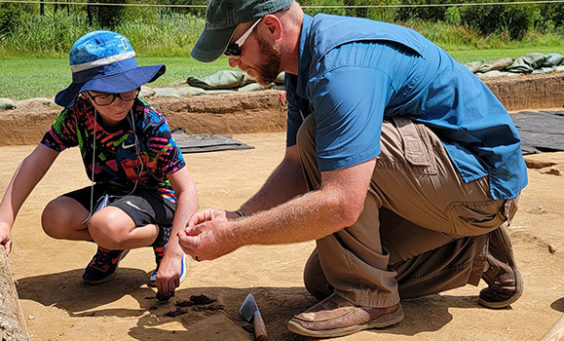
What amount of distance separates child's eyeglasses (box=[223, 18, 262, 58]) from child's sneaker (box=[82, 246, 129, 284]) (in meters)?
1.13

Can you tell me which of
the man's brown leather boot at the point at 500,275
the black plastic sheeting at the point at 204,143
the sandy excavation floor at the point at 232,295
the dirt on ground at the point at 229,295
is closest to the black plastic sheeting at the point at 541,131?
the dirt on ground at the point at 229,295

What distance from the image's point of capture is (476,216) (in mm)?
2260

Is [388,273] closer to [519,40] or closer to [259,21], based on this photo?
[259,21]

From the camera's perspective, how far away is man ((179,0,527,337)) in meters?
1.97

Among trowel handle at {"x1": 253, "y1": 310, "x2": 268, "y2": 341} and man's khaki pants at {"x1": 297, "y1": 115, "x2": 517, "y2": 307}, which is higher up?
man's khaki pants at {"x1": 297, "y1": 115, "x2": 517, "y2": 307}

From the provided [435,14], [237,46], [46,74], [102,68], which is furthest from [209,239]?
[435,14]

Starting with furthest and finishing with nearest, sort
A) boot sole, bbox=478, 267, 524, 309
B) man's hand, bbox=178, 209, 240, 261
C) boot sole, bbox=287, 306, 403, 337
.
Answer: boot sole, bbox=478, 267, 524, 309, boot sole, bbox=287, 306, 403, 337, man's hand, bbox=178, 209, 240, 261

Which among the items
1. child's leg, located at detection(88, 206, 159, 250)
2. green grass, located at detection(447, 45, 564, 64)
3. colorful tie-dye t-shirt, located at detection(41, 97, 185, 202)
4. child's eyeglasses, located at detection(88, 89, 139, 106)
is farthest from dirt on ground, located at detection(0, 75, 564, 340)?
green grass, located at detection(447, 45, 564, 64)

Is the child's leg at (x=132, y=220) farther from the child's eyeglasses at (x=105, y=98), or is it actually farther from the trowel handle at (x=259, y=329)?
the trowel handle at (x=259, y=329)

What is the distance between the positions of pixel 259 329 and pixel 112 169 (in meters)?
1.05

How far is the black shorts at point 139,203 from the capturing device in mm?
2732

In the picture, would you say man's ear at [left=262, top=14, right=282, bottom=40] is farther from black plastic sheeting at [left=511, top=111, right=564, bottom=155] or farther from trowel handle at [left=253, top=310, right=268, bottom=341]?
black plastic sheeting at [left=511, top=111, right=564, bottom=155]

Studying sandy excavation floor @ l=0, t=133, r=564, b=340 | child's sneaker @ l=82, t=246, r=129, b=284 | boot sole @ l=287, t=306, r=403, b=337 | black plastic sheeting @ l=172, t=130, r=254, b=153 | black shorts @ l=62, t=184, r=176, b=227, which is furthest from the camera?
black plastic sheeting @ l=172, t=130, r=254, b=153

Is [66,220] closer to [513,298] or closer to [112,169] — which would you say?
[112,169]
